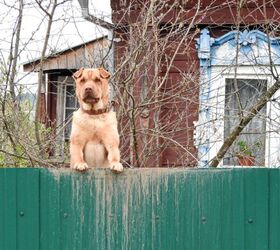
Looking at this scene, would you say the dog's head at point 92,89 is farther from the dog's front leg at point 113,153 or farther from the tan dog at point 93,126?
the dog's front leg at point 113,153

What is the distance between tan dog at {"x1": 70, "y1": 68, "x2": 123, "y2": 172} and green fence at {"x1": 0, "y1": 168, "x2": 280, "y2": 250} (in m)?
0.11

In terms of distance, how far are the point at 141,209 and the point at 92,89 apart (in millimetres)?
769

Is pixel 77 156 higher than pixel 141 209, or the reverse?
pixel 77 156

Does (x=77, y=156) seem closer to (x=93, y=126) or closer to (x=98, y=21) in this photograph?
(x=93, y=126)

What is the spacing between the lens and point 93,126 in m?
3.83

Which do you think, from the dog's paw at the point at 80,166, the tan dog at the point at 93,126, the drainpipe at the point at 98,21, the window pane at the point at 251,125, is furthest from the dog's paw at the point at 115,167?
the window pane at the point at 251,125

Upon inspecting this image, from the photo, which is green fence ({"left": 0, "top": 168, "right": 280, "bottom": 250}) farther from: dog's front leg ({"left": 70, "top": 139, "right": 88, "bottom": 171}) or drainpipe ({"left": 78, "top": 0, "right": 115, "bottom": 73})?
drainpipe ({"left": 78, "top": 0, "right": 115, "bottom": 73})

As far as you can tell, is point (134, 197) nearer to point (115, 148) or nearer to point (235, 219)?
point (115, 148)

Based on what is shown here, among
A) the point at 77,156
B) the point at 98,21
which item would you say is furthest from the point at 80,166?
the point at 98,21

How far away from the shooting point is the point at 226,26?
7.75 meters

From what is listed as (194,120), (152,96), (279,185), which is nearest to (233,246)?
(279,185)

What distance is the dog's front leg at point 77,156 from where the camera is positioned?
12.5 feet

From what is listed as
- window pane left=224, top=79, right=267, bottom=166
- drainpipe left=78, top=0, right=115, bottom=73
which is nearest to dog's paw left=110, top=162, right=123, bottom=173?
drainpipe left=78, top=0, right=115, bottom=73

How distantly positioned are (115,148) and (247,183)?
2.62 feet
